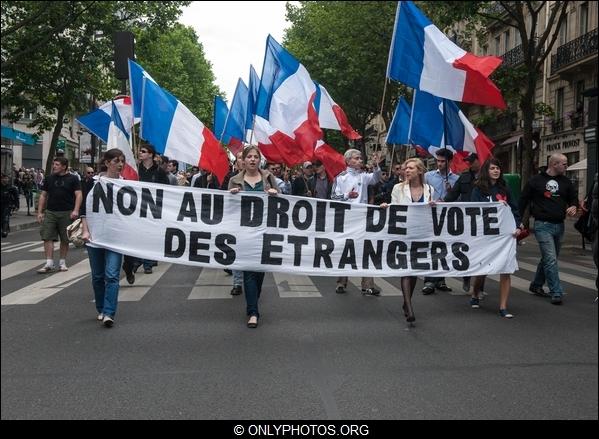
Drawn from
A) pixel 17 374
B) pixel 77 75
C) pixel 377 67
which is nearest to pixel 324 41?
pixel 377 67

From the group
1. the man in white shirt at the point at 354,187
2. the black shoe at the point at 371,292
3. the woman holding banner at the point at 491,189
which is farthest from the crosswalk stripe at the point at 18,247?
the woman holding banner at the point at 491,189

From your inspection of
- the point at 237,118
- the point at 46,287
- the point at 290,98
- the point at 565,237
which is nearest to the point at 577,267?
the point at 290,98

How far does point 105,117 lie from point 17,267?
117 inches

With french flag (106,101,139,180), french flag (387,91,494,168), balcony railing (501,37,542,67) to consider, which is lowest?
french flag (106,101,139,180)

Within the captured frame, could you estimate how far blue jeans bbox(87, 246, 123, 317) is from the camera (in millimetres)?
6766

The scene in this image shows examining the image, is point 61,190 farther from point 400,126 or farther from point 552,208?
point 552,208

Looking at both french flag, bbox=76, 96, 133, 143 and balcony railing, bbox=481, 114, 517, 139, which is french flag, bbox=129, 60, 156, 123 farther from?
balcony railing, bbox=481, 114, 517, 139

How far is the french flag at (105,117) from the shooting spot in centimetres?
1152

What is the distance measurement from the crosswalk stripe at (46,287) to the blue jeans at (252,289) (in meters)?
2.74

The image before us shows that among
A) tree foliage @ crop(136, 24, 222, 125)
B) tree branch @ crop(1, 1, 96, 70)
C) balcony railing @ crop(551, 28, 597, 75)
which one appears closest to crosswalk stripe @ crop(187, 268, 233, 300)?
tree branch @ crop(1, 1, 96, 70)

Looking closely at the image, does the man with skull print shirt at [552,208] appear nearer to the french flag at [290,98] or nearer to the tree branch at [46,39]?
the french flag at [290,98]

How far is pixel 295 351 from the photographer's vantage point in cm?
571

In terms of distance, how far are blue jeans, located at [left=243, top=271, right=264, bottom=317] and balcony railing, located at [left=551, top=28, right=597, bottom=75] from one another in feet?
86.7

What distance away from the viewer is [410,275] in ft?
24.4
